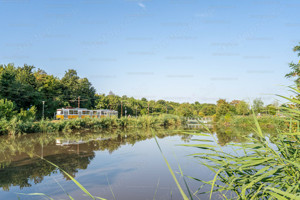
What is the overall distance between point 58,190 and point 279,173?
12.4ft

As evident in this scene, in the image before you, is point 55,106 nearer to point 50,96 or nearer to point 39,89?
point 50,96

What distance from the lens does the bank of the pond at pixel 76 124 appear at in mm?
10875

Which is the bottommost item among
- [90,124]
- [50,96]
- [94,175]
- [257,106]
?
[94,175]

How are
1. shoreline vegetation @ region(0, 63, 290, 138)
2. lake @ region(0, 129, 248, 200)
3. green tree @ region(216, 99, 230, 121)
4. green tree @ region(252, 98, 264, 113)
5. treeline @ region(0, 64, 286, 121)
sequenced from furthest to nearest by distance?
green tree @ region(216, 99, 230, 121)
treeline @ region(0, 64, 286, 121)
shoreline vegetation @ region(0, 63, 290, 138)
lake @ region(0, 129, 248, 200)
green tree @ region(252, 98, 264, 113)

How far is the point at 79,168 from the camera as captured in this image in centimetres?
506

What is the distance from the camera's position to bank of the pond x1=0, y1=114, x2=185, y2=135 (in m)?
10.9

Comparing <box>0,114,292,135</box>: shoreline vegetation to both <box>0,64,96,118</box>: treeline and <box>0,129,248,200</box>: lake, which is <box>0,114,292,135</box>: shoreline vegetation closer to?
<box>0,129,248,200</box>: lake

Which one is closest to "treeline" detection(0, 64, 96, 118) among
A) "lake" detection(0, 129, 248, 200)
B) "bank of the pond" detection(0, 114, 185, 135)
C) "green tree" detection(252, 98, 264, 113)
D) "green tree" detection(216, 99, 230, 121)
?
"bank of the pond" detection(0, 114, 185, 135)

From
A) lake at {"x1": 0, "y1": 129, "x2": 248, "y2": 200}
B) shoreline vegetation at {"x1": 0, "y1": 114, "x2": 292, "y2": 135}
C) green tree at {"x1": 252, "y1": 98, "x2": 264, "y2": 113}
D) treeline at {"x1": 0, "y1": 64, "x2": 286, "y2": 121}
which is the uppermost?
treeline at {"x1": 0, "y1": 64, "x2": 286, "y2": 121}

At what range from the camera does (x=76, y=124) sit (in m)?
15.1

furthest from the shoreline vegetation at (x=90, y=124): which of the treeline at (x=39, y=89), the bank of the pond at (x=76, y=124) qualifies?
the treeline at (x=39, y=89)

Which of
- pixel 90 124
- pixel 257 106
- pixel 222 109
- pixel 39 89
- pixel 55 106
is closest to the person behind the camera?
pixel 257 106

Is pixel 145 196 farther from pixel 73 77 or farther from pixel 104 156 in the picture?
pixel 73 77

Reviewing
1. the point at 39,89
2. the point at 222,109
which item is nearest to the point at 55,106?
the point at 39,89
